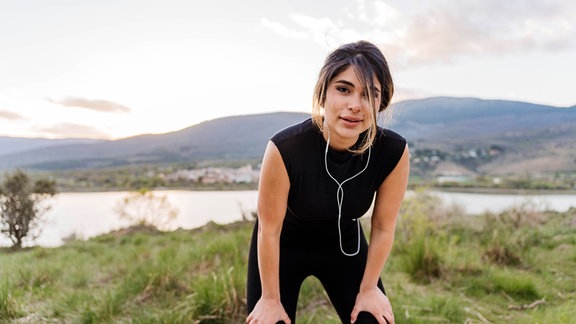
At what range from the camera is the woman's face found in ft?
4.81

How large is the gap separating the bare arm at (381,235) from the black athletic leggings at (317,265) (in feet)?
0.30

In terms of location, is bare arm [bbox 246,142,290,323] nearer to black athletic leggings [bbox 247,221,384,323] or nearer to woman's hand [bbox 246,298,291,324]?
woman's hand [bbox 246,298,291,324]

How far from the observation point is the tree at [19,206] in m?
11.1

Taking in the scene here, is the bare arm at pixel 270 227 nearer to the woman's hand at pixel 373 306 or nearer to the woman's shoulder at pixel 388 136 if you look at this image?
the woman's hand at pixel 373 306

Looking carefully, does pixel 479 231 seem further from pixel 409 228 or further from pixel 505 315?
pixel 505 315

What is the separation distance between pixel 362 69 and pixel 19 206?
13.0 metres

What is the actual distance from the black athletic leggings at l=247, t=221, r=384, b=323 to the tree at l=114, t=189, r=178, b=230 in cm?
1009

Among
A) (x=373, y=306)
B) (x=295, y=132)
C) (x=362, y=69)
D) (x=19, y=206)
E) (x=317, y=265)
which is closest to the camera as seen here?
(x=362, y=69)

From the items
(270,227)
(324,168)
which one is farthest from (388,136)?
(270,227)

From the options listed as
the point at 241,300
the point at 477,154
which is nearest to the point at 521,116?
the point at 477,154

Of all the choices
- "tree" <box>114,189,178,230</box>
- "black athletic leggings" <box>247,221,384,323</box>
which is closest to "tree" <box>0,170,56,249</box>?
"tree" <box>114,189,178,230</box>

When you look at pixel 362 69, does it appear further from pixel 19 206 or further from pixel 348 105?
pixel 19 206

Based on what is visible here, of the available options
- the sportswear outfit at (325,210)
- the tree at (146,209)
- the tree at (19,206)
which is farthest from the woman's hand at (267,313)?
the tree at (19,206)

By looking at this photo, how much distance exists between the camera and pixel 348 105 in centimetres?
147
